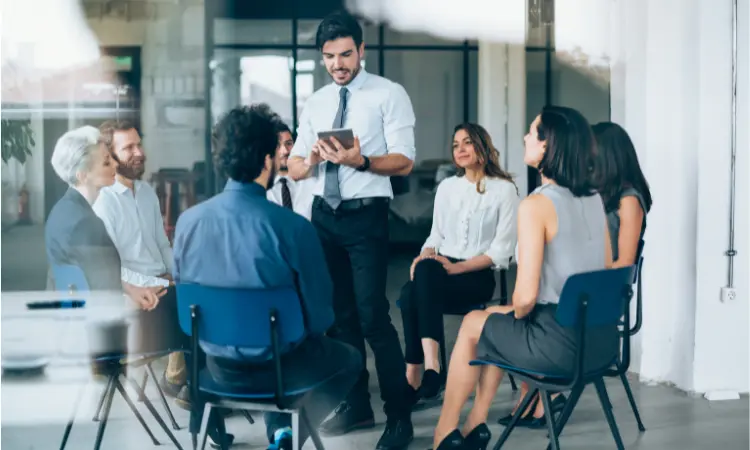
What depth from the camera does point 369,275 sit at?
141 inches

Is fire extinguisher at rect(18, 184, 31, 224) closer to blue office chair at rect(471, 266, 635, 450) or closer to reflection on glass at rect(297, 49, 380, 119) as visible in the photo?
blue office chair at rect(471, 266, 635, 450)

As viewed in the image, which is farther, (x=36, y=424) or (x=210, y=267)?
(x=36, y=424)

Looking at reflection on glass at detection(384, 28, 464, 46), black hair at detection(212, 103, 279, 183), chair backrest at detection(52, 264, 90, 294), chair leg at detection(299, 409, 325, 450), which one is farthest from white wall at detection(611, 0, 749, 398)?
reflection on glass at detection(384, 28, 464, 46)

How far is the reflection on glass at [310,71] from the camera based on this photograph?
27.6ft

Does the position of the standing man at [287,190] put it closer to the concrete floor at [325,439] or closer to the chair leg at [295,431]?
the concrete floor at [325,439]

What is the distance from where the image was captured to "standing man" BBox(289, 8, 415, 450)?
11.8ft

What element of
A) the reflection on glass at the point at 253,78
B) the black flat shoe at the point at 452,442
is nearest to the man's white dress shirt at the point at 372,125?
the black flat shoe at the point at 452,442

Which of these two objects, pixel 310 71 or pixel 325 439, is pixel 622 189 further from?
pixel 310 71

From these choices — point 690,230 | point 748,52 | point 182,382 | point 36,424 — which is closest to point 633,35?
point 748,52

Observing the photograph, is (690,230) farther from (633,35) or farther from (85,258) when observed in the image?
(85,258)

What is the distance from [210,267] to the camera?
8.66 ft

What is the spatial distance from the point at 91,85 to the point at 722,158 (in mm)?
3465

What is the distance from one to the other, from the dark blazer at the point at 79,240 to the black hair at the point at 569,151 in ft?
5.71

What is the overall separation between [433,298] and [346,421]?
75 cm
